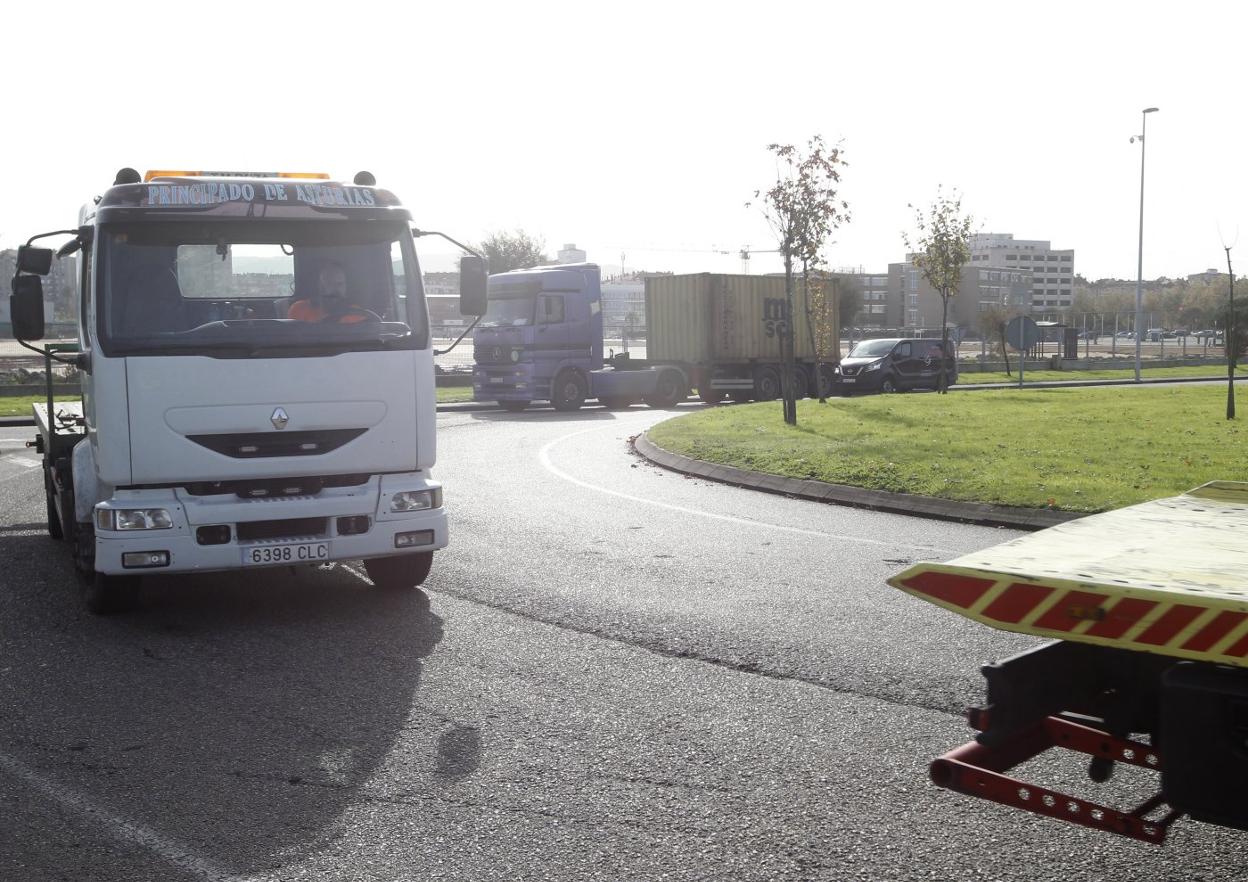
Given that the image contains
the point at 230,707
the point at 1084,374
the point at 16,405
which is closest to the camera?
the point at 230,707

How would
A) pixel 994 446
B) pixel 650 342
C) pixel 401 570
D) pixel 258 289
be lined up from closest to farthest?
1. pixel 258 289
2. pixel 401 570
3. pixel 994 446
4. pixel 650 342

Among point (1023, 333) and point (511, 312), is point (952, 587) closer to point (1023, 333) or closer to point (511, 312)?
point (511, 312)

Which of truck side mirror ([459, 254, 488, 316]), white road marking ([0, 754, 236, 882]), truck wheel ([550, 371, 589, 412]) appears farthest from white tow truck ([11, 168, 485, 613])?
truck wheel ([550, 371, 589, 412])

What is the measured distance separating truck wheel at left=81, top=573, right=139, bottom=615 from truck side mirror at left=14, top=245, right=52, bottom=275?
1.84 metres

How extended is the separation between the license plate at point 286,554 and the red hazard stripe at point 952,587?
4.82 m

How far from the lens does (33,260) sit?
7.60 m

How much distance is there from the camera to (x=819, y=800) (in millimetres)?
4402

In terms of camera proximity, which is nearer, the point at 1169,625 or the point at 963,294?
the point at 1169,625

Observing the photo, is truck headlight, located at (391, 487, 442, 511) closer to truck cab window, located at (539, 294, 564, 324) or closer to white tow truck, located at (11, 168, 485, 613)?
white tow truck, located at (11, 168, 485, 613)

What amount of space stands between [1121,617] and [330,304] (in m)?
5.64

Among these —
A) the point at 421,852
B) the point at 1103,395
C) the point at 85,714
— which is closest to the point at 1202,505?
the point at 421,852

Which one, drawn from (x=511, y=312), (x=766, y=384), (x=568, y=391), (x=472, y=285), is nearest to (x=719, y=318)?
(x=766, y=384)

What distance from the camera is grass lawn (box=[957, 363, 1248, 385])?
44531 mm

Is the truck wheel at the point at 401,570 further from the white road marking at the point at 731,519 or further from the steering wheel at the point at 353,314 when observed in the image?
the white road marking at the point at 731,519
